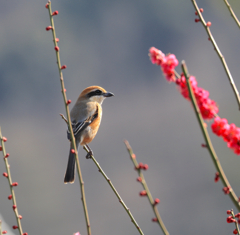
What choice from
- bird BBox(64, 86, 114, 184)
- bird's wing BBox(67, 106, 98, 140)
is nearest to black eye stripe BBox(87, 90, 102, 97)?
bird BBox(64, 86, 114, 184)

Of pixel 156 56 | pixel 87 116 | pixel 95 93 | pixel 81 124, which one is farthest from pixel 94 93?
pixel 156 56

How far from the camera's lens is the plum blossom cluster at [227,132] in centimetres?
73

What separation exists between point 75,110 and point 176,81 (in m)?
1.92

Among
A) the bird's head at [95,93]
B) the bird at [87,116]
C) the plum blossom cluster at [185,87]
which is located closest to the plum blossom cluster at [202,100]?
the plum blossom cluster at [185,87]

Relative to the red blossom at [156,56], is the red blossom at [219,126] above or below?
below

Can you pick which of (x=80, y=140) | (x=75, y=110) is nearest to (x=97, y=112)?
(x=75, y=110)

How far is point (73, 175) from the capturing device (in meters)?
1.87

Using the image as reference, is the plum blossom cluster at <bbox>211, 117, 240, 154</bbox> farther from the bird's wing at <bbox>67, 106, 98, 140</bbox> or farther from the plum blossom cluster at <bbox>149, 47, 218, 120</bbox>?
the bird's wing at <bbox>67, 106, 98, 140</bbox>

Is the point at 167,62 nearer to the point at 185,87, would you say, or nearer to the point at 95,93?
the point at 185,87

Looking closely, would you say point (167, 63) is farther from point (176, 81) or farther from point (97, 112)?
point (97, 112)

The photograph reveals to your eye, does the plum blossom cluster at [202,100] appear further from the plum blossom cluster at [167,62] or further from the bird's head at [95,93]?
the bird's head at [95,93]

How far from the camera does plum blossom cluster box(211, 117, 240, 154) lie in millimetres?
731

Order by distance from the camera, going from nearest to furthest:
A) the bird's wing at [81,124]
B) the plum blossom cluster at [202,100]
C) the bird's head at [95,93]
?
the plum blossom cluster at [202,100] → the bird's wing at [81,124] → the bird's head at [95,93]

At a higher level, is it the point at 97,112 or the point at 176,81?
the point at 97,112
